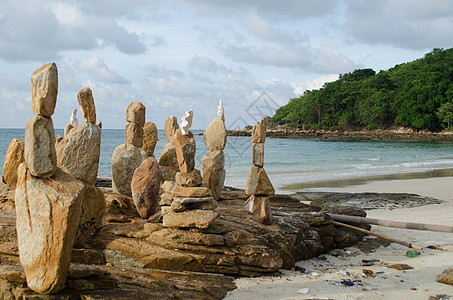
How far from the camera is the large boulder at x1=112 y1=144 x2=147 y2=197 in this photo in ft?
28.6

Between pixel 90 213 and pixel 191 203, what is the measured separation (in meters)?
1.59

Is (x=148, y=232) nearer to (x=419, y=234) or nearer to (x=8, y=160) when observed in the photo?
(x=8, y=160)

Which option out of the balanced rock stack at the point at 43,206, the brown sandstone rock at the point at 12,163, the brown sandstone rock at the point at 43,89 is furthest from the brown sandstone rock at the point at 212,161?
the brown sandstone rock at the point at 43,89

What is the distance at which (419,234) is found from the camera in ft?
31.1

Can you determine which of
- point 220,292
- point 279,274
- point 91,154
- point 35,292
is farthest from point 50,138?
point 279,274

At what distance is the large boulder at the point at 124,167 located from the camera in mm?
8727

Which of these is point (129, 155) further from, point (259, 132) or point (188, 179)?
point (259, 132)

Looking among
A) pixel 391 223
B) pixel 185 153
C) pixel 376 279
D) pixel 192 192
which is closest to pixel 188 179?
pixel 192 192

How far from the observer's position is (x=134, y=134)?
8719 millimetres

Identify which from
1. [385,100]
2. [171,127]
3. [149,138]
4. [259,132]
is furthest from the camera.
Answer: [385,100]

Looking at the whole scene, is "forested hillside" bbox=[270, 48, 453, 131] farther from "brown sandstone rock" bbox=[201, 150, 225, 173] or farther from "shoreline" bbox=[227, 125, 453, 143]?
"brown sandstone rock" bbox=[201, 150, 225, 173]

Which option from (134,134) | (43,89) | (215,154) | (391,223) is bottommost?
(391,223)

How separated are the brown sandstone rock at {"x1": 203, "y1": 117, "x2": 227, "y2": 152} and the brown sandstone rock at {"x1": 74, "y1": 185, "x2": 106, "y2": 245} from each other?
3.25m

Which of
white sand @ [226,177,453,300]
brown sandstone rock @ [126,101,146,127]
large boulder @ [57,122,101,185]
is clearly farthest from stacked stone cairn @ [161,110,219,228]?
brown sandstone rock @ [126,101,146,127]
